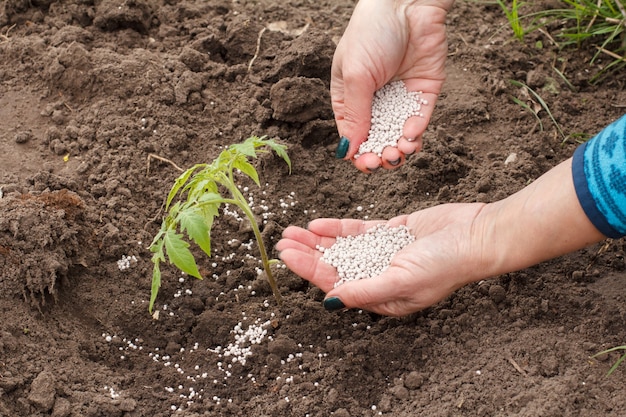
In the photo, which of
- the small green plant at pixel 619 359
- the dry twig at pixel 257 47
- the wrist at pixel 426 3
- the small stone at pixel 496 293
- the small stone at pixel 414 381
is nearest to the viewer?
the small green plant at pixel 619 359

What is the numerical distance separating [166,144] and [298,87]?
2.07ft

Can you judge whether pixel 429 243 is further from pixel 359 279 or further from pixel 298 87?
pixel 298 87

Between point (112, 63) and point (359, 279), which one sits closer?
point (359, 279)

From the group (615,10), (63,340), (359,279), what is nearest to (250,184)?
(359,279)

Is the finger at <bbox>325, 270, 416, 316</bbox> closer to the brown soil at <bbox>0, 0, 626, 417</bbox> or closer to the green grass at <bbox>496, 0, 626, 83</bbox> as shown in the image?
the brown soil at <bbox>0, 0, 626, 417</bbox>

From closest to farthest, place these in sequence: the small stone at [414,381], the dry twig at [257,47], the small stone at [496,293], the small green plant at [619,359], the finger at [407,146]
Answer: the small green plant at [619,359], the small stone at [414,381], the small stone at [496,293], the finger at [407,146], the dry twig at [257,47]

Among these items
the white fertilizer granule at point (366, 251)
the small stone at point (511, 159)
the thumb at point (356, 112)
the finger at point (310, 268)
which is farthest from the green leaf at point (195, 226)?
the small stone at point (511, 159)

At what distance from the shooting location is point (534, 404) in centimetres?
240

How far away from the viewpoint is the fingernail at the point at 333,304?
2.68m

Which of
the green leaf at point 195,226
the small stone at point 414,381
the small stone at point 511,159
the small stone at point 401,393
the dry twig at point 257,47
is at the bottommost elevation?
the small stone at point 401,393

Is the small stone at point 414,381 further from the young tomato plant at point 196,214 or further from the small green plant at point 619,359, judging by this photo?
the young tomato plant at point 196,214

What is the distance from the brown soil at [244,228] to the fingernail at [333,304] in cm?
14

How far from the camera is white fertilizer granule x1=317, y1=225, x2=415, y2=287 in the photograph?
112 inches

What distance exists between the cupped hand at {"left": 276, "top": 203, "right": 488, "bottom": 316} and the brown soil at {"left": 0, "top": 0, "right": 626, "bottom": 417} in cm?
14
